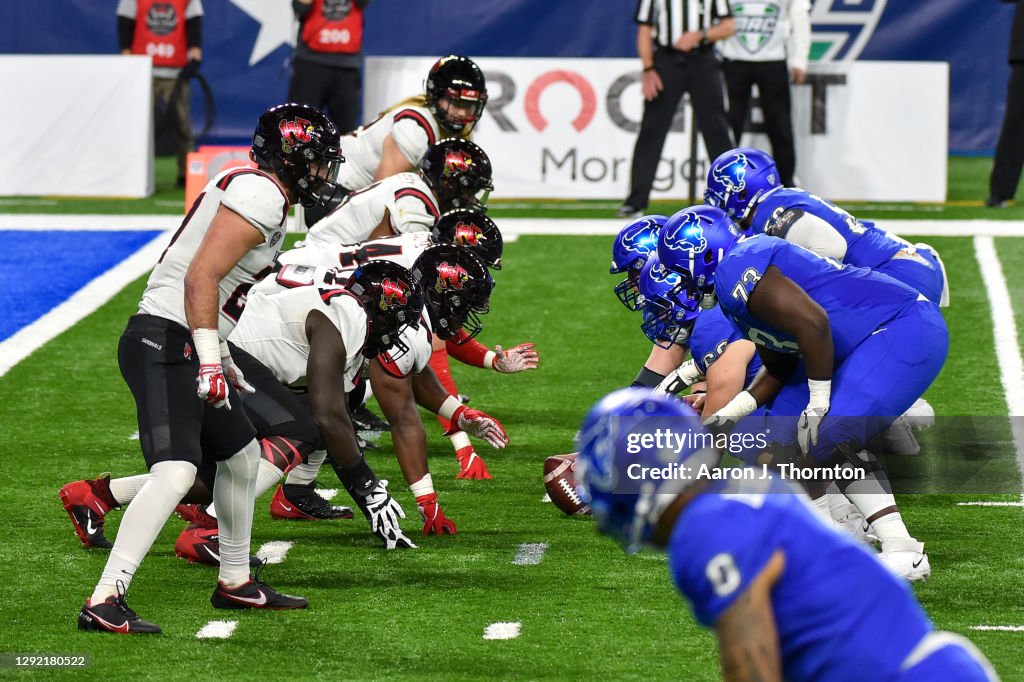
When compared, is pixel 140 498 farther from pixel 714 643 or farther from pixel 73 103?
pixel 73 103

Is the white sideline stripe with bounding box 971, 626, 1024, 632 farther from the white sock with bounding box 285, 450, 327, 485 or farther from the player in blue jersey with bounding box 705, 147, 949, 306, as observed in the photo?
the white sock with bounding box 285, 450, 327, 485

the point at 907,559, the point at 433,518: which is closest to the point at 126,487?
the point at 433,518

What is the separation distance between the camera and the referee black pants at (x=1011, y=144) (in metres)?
13.1

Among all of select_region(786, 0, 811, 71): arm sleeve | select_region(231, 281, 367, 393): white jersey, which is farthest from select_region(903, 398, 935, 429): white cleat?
select_region(786, 0, 811, 71): arm sleeve

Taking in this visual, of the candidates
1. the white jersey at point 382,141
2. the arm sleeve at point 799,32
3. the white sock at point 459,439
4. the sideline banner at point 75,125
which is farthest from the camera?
the sideline banner at point 75,125

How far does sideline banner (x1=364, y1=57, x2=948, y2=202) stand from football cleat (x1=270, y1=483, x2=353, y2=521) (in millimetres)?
7600

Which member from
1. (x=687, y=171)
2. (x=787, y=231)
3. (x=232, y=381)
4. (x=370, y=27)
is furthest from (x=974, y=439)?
(x=370, y=27)

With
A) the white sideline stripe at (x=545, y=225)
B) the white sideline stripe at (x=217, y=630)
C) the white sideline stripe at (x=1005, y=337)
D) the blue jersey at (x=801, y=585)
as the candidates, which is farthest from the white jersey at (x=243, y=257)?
the white sideline stripe at (x=545, y=225)

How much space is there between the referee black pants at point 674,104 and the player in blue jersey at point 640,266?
5449 millimetres

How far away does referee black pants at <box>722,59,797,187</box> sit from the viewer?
13.3 m

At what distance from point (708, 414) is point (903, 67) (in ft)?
27.4

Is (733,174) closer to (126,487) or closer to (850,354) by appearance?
(850,354)

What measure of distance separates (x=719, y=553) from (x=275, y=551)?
3632 mm

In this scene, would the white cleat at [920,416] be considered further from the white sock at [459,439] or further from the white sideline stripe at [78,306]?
the white sideline stripe at [78,306]
